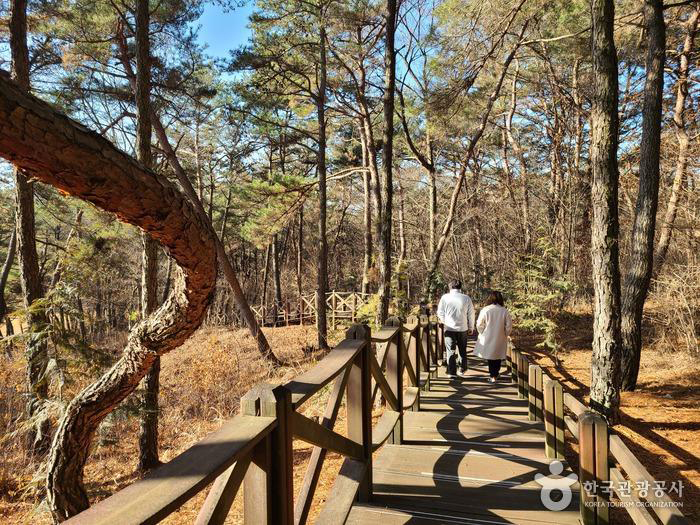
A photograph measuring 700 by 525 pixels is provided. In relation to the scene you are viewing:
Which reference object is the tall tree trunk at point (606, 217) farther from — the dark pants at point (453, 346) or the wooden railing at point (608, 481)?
the wooden railing at point (608, 481)

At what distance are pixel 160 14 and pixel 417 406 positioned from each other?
936cm

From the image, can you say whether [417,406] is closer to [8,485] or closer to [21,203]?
[8,485]

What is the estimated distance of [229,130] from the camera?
2077 centimetres

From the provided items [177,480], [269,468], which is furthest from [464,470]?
[177,480]

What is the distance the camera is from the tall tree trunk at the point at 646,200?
6.45 metres

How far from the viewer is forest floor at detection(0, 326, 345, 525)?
505cm

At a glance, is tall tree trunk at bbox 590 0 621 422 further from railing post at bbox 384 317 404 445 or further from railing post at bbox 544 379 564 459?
railing post at bbox 384 317 404 445

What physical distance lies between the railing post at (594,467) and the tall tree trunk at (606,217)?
3086mm

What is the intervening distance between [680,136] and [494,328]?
23.9 ft

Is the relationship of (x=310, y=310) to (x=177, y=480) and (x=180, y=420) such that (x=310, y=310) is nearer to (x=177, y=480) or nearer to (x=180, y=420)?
(x=180, y=420)

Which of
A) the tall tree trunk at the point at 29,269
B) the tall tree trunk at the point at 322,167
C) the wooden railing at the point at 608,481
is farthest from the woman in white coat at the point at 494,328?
the tall tree trunk at the point at 322,167

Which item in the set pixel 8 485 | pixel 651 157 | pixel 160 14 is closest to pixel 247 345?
pixel 8 485

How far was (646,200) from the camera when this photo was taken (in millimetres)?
6688

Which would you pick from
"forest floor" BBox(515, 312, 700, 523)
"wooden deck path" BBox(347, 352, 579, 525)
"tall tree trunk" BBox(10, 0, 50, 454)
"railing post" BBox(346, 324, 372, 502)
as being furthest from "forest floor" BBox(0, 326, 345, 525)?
"forest floor" BBox(515, 312, 700, 523)
